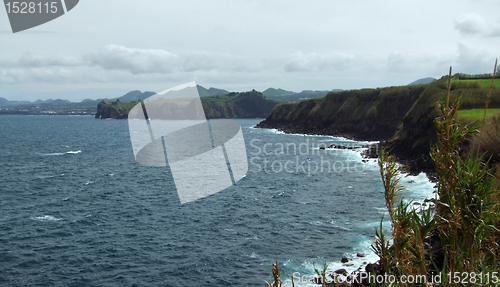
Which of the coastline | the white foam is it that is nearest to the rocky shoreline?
the coastline

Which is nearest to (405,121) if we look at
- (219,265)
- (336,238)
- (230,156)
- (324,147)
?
(324,147)

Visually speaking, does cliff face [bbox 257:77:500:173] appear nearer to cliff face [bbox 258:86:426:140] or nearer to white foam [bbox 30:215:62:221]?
cliff face [bbox 258:86:426:140]

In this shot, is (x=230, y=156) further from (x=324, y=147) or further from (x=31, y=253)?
(x=31, y=253)

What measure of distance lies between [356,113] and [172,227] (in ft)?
282

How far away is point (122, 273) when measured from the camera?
2377 cm

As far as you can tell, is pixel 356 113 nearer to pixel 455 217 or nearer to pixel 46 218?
pixel 46 218

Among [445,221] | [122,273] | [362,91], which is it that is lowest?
[122,273]

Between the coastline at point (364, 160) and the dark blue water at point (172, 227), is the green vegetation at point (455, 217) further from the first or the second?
the dark blue water at point (172, 227)

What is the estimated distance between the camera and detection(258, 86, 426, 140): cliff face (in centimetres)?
9350

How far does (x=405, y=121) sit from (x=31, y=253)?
59982 millimetres

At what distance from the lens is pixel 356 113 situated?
108m

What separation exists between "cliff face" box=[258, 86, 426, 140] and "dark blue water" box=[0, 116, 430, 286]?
4162 centimetres

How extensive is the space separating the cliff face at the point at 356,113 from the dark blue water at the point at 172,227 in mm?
41622

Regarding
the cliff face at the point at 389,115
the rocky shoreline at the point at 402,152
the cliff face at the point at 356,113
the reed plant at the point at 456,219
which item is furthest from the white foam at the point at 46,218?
the cliff face at the point at 356,113
